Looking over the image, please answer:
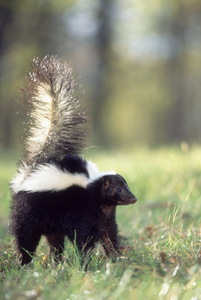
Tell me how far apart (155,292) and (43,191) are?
5.73ft

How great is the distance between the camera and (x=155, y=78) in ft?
86.0

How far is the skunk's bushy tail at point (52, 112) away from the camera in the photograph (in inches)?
217

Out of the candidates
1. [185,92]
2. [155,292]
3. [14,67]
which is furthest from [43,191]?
[185,92]

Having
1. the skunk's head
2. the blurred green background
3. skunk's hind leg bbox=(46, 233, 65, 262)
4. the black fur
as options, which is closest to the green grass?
skunk's hind leg bbox=(46, 233, 65, 262)

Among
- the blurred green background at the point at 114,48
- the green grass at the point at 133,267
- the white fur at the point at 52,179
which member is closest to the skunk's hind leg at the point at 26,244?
the green grass at the point at 133,267

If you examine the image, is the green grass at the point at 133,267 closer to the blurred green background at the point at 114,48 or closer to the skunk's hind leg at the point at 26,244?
the skunk's hind leg at the point at 26,244

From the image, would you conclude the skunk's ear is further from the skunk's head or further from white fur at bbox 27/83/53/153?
white fur at bbox 27/83/53/153

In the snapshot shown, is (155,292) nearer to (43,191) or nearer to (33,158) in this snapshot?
(43,191)

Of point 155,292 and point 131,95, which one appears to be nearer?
point 155,292

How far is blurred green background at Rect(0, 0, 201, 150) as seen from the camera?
21031 mm

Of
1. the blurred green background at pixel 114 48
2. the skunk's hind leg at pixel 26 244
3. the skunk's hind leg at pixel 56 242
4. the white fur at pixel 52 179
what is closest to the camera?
the white fur at pixel 52 179

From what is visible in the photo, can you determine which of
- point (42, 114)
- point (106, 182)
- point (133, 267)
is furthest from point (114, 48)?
point (133, 267)

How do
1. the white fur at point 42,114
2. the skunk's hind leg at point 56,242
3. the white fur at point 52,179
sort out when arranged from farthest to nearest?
the white fur at point 42,114 < the skunk's hind leg at point 56,242 < the white fur at point 52,179

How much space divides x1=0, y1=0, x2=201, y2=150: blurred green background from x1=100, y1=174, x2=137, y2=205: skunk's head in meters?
13.6
